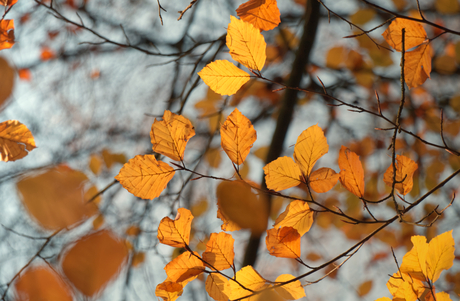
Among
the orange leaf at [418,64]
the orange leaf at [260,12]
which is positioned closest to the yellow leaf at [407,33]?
the orange leaf at [418,64]

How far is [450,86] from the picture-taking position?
0.88m

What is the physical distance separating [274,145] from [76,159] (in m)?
0.65

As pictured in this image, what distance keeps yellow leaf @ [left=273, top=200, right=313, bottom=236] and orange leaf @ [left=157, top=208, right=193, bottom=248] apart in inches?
4.6

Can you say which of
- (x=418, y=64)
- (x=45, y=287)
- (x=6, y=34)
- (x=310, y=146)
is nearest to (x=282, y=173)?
(x=310, y=146)

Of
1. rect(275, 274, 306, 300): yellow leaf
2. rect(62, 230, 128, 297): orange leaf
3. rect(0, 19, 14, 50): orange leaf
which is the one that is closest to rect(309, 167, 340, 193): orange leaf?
rect(275, 274, 306, 300): yellow leaf

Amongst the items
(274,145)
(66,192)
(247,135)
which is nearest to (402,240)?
(274,145)

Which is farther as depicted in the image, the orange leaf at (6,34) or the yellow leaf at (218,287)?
the orange leaf at (6,34)

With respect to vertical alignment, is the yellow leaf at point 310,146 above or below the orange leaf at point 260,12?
below

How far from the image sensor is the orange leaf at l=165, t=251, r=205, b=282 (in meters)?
0.35

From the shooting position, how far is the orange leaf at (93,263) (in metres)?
0.34

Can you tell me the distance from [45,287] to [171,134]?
306 millimetres

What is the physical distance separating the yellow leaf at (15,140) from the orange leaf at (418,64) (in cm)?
61

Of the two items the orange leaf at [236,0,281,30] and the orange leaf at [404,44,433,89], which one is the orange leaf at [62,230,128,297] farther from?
the orange leaf at [404,44,433,89]

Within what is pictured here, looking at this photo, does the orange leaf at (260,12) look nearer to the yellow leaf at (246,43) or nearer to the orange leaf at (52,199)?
the yellow leaf at (246,43)
